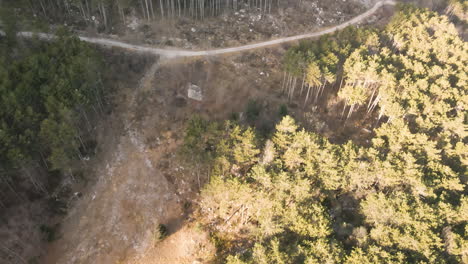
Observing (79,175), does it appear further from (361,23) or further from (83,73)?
(361,23)

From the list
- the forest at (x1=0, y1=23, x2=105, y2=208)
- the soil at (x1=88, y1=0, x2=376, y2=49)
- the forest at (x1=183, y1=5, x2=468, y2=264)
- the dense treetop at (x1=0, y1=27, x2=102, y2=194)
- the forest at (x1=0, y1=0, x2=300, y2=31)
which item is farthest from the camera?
the soil at (x1=88, y1=0, x2=376, y2=49)

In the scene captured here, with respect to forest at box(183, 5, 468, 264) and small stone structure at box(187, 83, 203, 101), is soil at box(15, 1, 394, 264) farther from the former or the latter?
forest at box(183, 5, 468, 264)

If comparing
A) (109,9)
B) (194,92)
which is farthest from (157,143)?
(109,9)

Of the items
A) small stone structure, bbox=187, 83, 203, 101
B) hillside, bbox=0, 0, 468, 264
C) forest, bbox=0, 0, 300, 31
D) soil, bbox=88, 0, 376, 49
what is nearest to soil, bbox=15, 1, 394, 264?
hillside, bbox=0, 0, 468, 264

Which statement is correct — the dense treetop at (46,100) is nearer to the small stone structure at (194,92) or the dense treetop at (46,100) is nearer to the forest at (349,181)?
the small stone structure at (194,92)

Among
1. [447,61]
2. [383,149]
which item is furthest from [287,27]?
[383,149]
